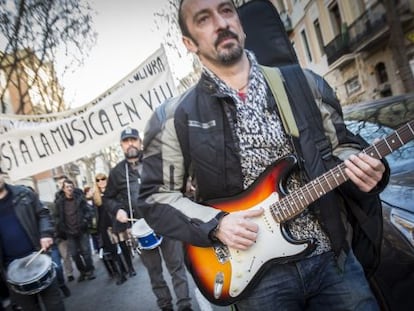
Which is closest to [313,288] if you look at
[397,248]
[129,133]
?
[397,248]

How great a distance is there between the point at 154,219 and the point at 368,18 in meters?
15.0

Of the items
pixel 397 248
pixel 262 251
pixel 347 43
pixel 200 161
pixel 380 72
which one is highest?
pixel 347 43

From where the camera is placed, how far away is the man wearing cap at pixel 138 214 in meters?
3.76

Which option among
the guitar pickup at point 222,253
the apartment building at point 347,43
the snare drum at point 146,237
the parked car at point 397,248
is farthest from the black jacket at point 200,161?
the apartment building at point 347,43

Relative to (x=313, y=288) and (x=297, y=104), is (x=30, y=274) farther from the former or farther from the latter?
(x=297, y=104)

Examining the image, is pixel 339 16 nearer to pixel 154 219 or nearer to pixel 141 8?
pixel 141 8

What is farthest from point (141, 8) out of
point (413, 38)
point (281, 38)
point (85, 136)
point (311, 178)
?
point (413, 38)

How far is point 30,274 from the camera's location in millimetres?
3346

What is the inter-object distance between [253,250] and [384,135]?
1849 millimetres

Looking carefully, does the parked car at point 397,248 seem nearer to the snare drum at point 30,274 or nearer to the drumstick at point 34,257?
the snare drum at point 30,274

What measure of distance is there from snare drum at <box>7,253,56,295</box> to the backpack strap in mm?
2816

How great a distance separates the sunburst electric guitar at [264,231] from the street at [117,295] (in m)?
2.19

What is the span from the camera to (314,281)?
1488mm

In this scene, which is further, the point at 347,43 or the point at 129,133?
the point at 347,43
